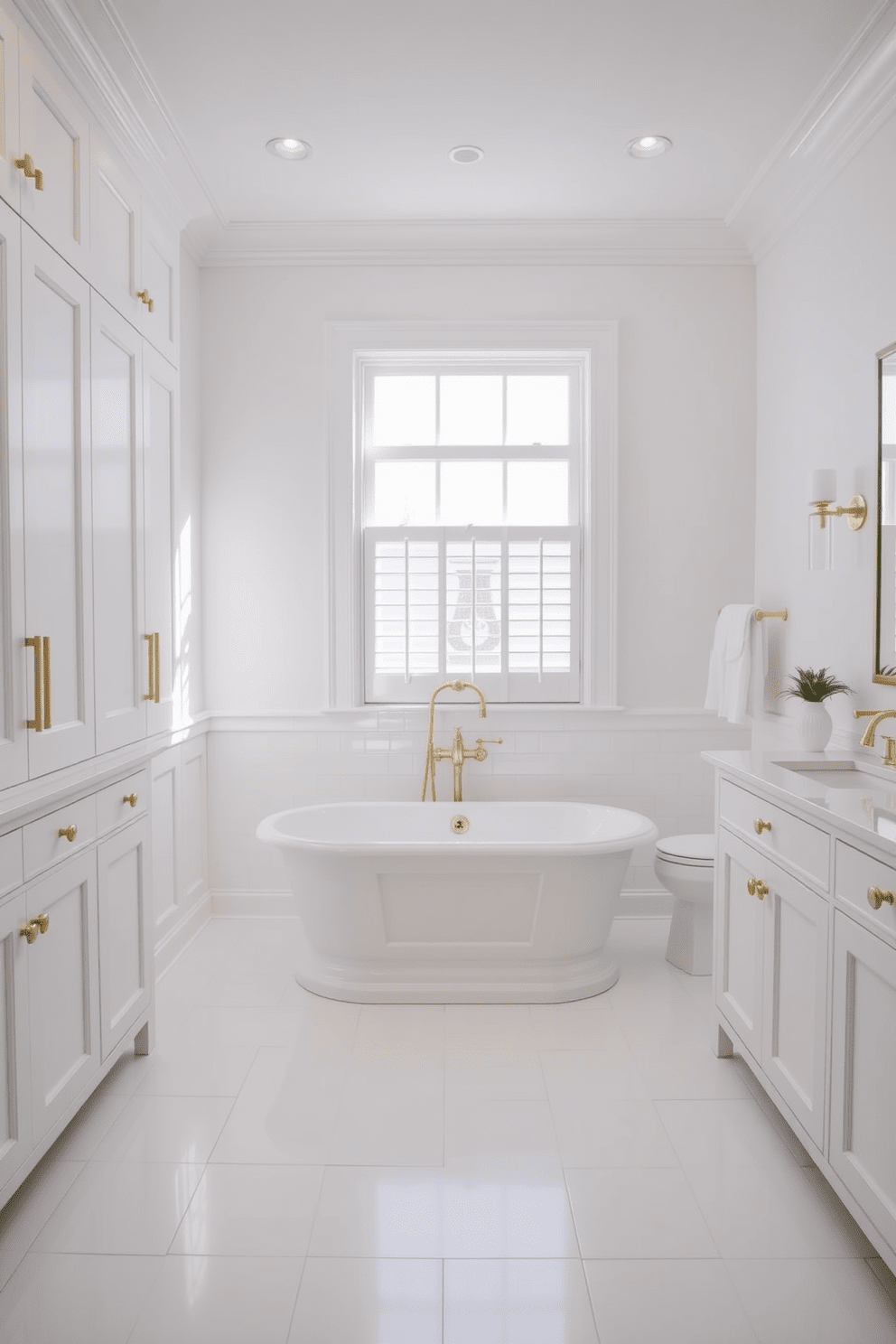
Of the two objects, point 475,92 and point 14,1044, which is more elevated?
point 475,92

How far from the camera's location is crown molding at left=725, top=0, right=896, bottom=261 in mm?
2455

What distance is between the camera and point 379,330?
3773 mm

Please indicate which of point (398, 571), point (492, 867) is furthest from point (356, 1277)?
point (398, 571)

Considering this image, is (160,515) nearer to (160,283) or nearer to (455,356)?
(160,283)

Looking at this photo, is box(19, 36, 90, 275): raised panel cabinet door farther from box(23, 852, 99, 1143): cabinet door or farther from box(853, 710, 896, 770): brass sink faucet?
box(853, 710, 896, 770): brass sink faucet

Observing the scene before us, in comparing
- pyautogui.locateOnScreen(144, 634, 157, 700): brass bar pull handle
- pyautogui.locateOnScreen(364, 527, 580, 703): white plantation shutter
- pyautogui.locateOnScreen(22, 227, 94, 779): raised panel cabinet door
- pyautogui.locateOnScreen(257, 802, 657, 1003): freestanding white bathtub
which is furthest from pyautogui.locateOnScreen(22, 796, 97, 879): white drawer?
pyautogui.locateOnScreen(364, 527, 580, 703): white plantation shutter

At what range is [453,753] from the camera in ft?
12.3

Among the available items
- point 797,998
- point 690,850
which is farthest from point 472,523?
point 797,998

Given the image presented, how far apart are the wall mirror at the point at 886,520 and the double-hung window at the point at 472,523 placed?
141 cm

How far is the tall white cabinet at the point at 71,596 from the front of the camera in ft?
6.11

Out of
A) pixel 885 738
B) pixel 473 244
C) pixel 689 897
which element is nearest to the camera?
pixel 885 738

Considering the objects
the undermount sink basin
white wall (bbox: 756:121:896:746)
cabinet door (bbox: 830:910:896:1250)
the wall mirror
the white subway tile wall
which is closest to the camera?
cabinet door (bbox: 830:910:896:1250)

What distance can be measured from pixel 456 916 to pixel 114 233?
2.30 metres

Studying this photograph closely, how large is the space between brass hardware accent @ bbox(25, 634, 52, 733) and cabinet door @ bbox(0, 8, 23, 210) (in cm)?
91
